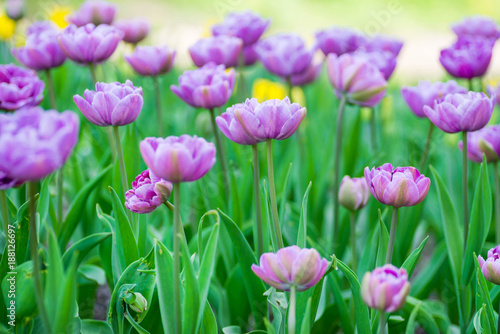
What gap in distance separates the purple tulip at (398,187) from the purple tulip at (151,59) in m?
0.64

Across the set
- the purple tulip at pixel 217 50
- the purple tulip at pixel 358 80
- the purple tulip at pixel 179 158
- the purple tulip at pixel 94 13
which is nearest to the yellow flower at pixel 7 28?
the purple tulip at pixel 94 13

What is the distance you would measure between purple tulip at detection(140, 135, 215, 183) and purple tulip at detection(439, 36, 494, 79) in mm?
809

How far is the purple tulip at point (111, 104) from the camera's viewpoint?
876 mm

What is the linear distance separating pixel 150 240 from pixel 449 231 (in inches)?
23.3

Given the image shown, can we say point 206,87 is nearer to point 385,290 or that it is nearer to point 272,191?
point 272,191

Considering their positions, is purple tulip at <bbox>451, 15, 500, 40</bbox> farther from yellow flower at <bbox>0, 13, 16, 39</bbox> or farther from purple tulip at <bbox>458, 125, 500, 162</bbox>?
yellow flower at <bbox>0, 13, 16, 39</bbox>

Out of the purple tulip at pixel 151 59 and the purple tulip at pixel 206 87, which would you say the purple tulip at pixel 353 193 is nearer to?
the purple tulip at pixel 206 87

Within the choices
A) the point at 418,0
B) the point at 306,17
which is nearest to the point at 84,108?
the point at 306,17

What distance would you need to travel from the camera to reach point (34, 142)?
582mm

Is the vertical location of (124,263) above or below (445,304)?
above

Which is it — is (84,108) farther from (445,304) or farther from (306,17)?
(306,17)

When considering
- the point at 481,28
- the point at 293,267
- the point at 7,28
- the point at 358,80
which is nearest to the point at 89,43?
the point at 358,80

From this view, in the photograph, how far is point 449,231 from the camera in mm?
1077

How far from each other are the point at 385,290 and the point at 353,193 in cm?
39
